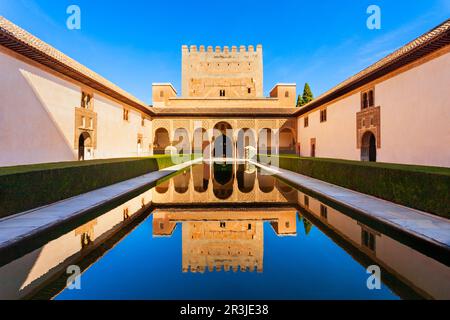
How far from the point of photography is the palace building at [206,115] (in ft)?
26.4

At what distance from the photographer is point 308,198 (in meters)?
Answer: 7.40

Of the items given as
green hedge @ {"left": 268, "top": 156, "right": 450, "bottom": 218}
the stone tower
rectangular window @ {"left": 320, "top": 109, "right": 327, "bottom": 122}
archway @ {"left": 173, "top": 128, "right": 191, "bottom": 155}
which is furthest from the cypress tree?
green hedge @ {"left": 268, "top": 156, "right": 450, "bottom": 218}

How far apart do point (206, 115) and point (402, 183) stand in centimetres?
2149

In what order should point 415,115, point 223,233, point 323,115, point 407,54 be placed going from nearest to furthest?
point 223,233, point 407,54, point 415,115, point 323,115

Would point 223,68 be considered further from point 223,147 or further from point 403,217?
point 403,217

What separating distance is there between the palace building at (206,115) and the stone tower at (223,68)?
13.0 m

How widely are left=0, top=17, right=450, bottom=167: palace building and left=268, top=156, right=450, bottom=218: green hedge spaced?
2.73 meters

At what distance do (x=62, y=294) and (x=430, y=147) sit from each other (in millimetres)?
10420

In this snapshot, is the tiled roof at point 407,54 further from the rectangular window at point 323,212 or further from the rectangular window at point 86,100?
the rectangular window at point 86,100

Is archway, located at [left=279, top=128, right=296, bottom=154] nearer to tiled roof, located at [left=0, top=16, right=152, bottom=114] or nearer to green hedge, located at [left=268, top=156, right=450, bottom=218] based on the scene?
green hedge, located at [left=268, top=156, right=450, bottom=218]

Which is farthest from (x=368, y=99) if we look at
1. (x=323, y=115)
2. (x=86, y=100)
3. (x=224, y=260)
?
(x=86, y=100)

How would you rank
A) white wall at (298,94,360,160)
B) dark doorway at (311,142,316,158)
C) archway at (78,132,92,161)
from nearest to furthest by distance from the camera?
1. archway at (78,132,92,161)
2. white wall at (298,94,360,160)
3. dark doorway at (311,142,316,158)

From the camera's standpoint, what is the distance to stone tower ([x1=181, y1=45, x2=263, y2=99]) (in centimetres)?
3725

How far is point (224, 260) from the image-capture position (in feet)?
11.4
